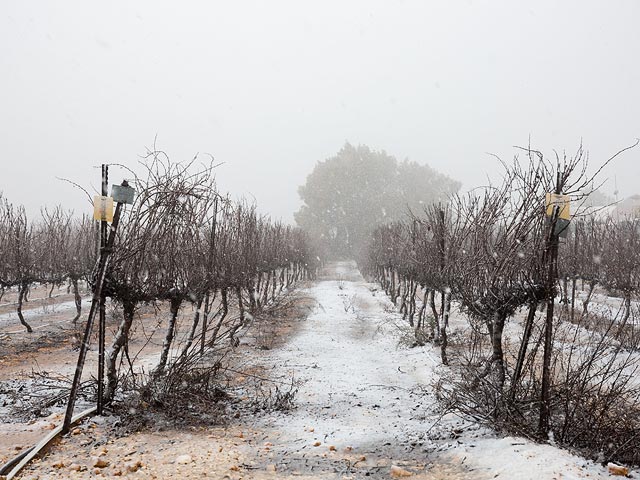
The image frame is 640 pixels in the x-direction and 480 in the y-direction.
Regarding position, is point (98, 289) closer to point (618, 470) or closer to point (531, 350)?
point (531, 350)

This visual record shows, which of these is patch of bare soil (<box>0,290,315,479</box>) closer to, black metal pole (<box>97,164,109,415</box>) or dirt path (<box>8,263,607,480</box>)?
dirt path (<box>8,263,607,480</box>)

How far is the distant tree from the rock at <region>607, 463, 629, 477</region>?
53588mm

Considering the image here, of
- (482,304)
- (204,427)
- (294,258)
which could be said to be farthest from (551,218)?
(294,258)

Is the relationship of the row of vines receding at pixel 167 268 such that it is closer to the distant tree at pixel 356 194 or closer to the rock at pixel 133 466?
the rock at pixel 133 466

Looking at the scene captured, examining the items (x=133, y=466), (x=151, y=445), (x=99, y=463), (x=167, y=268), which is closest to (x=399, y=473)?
(x=133, y=466)

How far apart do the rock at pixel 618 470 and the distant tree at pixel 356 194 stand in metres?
53.6

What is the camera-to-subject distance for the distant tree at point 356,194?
59.2 m

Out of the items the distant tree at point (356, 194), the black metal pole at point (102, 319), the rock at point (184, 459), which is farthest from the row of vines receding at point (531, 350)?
the distant tree at point (356, 194)

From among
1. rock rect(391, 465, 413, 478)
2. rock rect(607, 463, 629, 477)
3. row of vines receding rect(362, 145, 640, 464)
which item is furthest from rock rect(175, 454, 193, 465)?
rock rect(607, 463, 629, 477)

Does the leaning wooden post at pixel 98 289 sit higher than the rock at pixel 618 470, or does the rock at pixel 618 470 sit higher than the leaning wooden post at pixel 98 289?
the leaning wooden post at pixel 98 289

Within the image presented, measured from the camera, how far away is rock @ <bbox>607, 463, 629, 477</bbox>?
13.0 ft

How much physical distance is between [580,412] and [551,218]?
194 cm

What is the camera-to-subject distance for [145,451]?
16.2 ft

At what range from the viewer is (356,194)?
60.8 m
